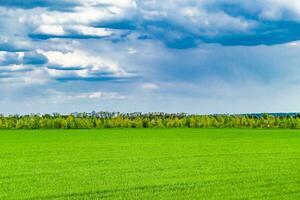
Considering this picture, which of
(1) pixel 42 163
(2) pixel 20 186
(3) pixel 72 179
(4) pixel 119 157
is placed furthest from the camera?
(4) pixel 119 157

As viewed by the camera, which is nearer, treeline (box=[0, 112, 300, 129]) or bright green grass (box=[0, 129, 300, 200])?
bright green grass (box=[0, 129, 300, 200])

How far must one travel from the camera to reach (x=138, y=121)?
3447 inches

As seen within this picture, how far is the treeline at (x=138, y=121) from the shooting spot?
82938mm

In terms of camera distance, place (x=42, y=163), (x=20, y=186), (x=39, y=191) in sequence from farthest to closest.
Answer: (x=42, y=163), (x=20, y=186), (x=39, y=191)

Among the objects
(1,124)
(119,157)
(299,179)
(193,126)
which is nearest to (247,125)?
(193,126)

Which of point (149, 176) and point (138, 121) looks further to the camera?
point (138, 121)

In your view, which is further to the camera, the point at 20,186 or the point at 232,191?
the point at 20,186

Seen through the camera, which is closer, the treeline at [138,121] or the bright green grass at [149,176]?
the bright green grass at [149,176]

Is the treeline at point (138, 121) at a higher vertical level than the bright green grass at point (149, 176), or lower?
higher

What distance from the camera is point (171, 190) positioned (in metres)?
16.4

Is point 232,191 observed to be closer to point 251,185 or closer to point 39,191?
point 251,185

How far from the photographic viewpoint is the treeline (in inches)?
3265

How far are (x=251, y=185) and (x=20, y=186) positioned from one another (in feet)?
22.6

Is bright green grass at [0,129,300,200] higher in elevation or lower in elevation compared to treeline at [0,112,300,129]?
lower
